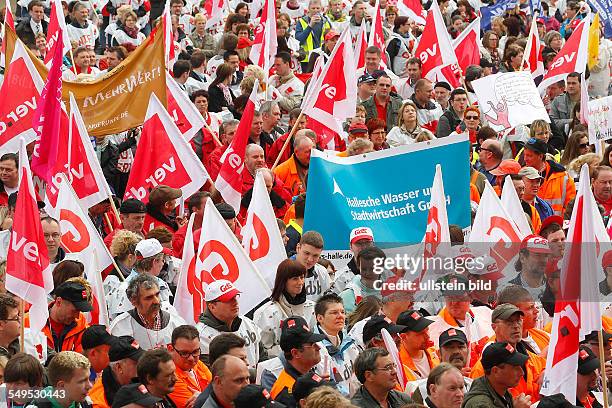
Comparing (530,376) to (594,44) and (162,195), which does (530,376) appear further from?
(594,44)

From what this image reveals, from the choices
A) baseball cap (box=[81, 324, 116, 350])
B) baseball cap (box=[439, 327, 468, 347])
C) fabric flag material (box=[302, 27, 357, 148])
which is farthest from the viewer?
fabric flag material (box=[302, 27, 357, 148])

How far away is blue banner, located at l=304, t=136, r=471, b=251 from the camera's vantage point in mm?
12719

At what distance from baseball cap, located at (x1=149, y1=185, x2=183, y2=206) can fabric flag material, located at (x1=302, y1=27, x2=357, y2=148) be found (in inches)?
120

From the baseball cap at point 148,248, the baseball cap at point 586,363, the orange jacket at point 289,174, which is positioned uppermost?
the baseball cap at point 148,248

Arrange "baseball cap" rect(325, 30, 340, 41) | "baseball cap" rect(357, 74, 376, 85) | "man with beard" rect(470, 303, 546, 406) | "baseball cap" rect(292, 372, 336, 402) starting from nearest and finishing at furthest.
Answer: "baseball cap" rect(292, 372, 336, 402)
"man with beard" rect(470, 303, 546, 406)
"baseball cap" rect(357, 74, 376, 85)
"baseball cap" rect(325, 30, 340, 41)

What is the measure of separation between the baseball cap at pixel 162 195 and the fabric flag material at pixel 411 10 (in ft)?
37.4

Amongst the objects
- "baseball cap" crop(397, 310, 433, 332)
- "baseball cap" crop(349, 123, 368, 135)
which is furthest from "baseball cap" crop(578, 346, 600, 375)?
"baseball cap" crop(349, 123, 368, 135)

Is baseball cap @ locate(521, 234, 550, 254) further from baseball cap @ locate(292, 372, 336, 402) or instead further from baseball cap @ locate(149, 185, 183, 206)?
baseball cap @ locate(292, 372, 336, 402)

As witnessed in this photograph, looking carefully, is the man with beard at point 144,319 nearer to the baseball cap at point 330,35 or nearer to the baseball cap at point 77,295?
the baseball cap at point 77,295

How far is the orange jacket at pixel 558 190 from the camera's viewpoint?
15125 millimetres

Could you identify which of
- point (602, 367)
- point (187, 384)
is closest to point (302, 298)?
point (187, 384)

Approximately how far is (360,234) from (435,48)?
7427 mm

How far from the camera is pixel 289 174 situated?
14859 mm

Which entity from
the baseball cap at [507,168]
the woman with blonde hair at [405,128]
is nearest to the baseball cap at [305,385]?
the baseball cap at [507,168]
